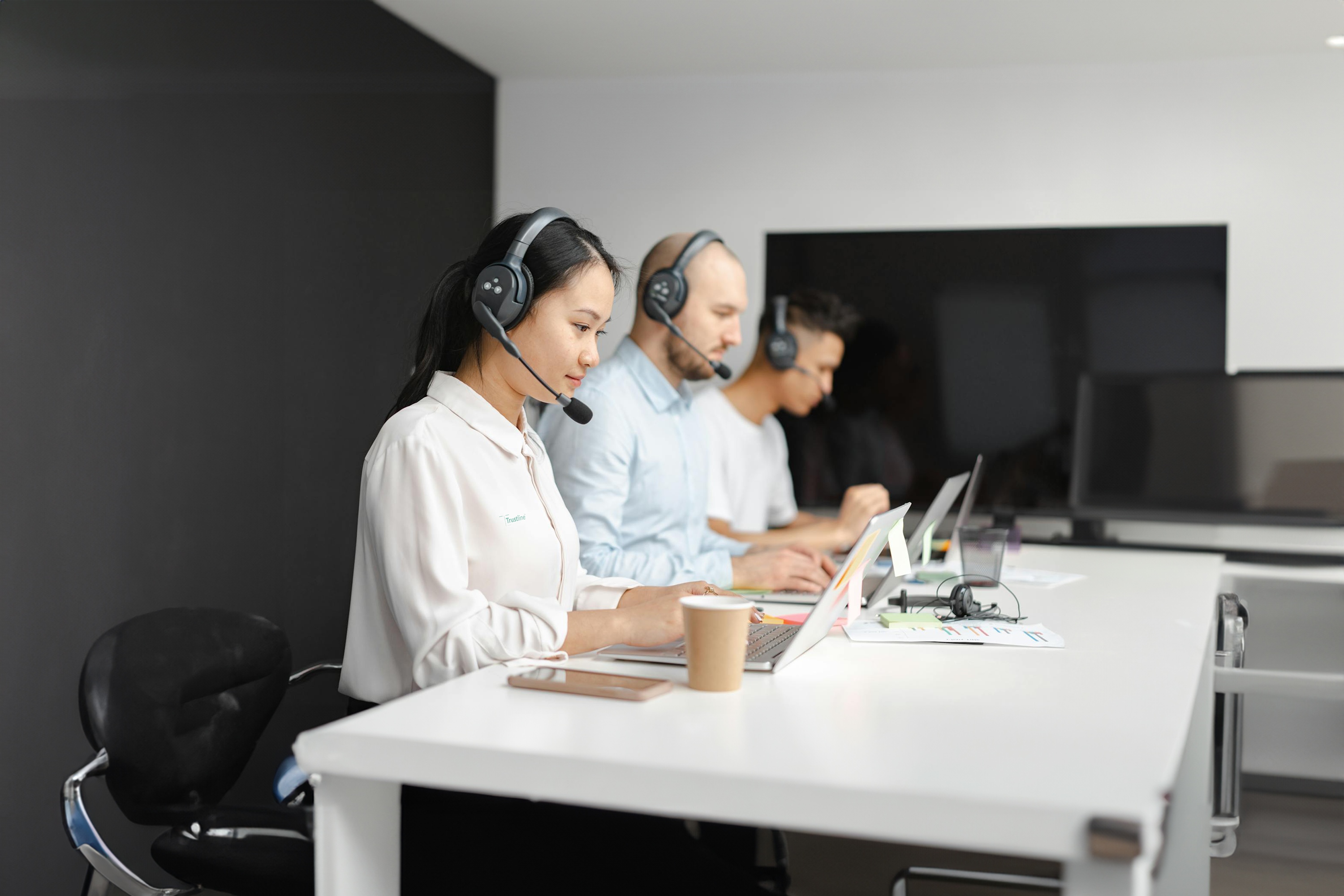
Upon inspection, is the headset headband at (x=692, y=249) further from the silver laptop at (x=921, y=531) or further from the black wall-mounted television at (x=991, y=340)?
the black wall-mounted television at (x=991, y=340)

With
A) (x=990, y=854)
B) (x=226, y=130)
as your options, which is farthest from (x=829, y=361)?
(x=226, y=130)

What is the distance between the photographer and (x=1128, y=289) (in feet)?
12.1

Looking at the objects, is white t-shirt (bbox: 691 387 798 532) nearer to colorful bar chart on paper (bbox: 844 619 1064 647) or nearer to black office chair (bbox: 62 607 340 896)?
colorful bar chart on paper (bbox: 844 619 1064 647)

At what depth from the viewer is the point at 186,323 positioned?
2721 mm

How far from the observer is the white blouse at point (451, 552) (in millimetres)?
1477

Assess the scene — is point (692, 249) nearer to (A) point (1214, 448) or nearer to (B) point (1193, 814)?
(B) point (1193, 814)

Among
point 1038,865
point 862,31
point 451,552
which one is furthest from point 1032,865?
point 862,31

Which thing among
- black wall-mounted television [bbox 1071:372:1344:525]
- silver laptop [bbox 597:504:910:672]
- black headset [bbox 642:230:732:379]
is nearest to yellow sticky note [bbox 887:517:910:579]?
silver laptop [bbox 597:504:910:672]

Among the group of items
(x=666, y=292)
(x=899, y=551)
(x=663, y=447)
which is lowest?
(x=899, y=551)

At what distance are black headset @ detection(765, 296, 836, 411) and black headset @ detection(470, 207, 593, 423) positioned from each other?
71.6 inches

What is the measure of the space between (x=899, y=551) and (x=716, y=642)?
0.66 metres

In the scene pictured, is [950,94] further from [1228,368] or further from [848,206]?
[1228,368]

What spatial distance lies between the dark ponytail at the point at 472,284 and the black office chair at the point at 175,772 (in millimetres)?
471

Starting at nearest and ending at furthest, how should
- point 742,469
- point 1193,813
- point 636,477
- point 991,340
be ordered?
point 1193,813, point 636,477, point 742,469, point 991,340
